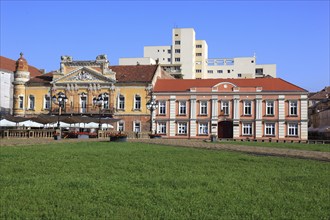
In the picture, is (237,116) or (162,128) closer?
(237,116)

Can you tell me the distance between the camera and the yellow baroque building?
55219 mm

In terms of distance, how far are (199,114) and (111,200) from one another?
45406 millimetres

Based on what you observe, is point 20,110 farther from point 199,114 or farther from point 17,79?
point 199,114

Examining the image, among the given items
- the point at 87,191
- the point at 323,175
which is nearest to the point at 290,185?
the point at 323,175

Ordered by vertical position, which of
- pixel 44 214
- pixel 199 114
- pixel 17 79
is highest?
pixel 17 79

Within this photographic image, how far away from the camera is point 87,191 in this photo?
8859 millimetres

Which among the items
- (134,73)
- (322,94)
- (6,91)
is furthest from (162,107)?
(322,94)

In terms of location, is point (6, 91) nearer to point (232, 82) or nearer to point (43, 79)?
point (43, 79)

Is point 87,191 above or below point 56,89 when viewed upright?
below

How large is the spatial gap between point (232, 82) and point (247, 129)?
639cm

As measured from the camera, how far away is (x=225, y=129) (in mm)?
53562

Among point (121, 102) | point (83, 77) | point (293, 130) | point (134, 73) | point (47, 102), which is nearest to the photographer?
point (293, 130)

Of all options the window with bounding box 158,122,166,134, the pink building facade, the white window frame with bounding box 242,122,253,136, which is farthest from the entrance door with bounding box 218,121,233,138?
the window with bounding box 158,122,166,134

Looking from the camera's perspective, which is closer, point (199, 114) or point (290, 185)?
point (290, 185)
